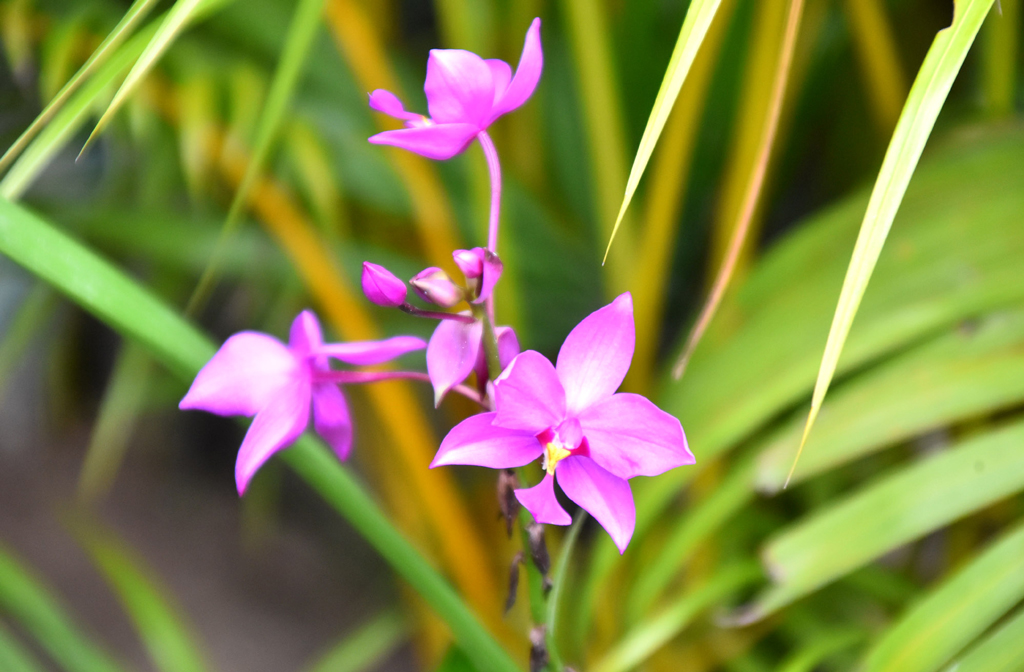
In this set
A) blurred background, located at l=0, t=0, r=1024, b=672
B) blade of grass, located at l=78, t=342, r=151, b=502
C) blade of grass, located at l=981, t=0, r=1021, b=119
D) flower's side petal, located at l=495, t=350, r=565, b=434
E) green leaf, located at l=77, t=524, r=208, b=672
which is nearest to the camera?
flower's side petal, located at l=495, t=350, r=565, b=434

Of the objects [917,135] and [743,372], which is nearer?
[917,135]

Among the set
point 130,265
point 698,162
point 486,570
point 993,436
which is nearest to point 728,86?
point 698,162

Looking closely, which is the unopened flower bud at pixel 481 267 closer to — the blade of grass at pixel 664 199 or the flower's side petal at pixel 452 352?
the flower's side petal at pixel 452 352

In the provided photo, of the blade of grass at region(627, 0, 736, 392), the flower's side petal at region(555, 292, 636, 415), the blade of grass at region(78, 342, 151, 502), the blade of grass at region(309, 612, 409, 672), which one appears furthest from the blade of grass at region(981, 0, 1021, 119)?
the blade of grass at region(78, 342, 151, 502)

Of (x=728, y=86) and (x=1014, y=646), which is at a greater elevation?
(x=728, y=86)

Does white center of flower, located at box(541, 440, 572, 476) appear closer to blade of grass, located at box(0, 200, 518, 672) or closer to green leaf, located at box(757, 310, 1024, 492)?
blade of grass, located at box(0, 200, 518, 672)

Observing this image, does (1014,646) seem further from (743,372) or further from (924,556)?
(924,556)

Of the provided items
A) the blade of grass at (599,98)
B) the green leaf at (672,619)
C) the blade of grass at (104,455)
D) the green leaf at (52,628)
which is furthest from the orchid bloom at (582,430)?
the blade of grass at (104,455)
